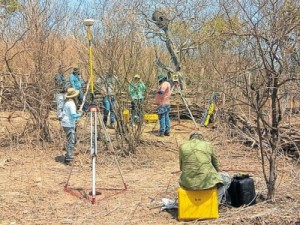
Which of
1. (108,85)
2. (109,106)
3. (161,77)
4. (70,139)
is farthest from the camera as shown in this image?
(161,77)

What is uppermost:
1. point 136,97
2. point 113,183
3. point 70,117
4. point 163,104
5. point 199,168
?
point 136,97

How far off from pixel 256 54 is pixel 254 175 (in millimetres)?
3069

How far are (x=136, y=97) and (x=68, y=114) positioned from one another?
1.75 metres

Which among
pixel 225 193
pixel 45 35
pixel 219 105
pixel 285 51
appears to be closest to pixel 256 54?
pixel 285 51

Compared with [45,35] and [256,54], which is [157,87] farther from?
[256,54]

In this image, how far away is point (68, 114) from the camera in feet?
32.5

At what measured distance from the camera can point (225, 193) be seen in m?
7.17

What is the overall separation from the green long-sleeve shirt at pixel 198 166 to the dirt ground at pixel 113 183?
1.62 ft

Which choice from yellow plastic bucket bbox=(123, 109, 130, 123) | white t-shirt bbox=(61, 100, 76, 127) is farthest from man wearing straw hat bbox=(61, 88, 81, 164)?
yellow plastic bucket bbox=(123, 109, 130, 123)

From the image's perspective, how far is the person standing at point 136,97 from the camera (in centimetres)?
1094

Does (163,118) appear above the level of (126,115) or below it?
below

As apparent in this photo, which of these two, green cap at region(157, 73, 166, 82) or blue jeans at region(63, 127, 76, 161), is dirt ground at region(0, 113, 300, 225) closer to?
blue jeans at region(63, 127, 76, 161)

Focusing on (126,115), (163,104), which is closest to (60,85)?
(126,115)

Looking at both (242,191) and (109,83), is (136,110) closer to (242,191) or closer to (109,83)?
(109,83)
